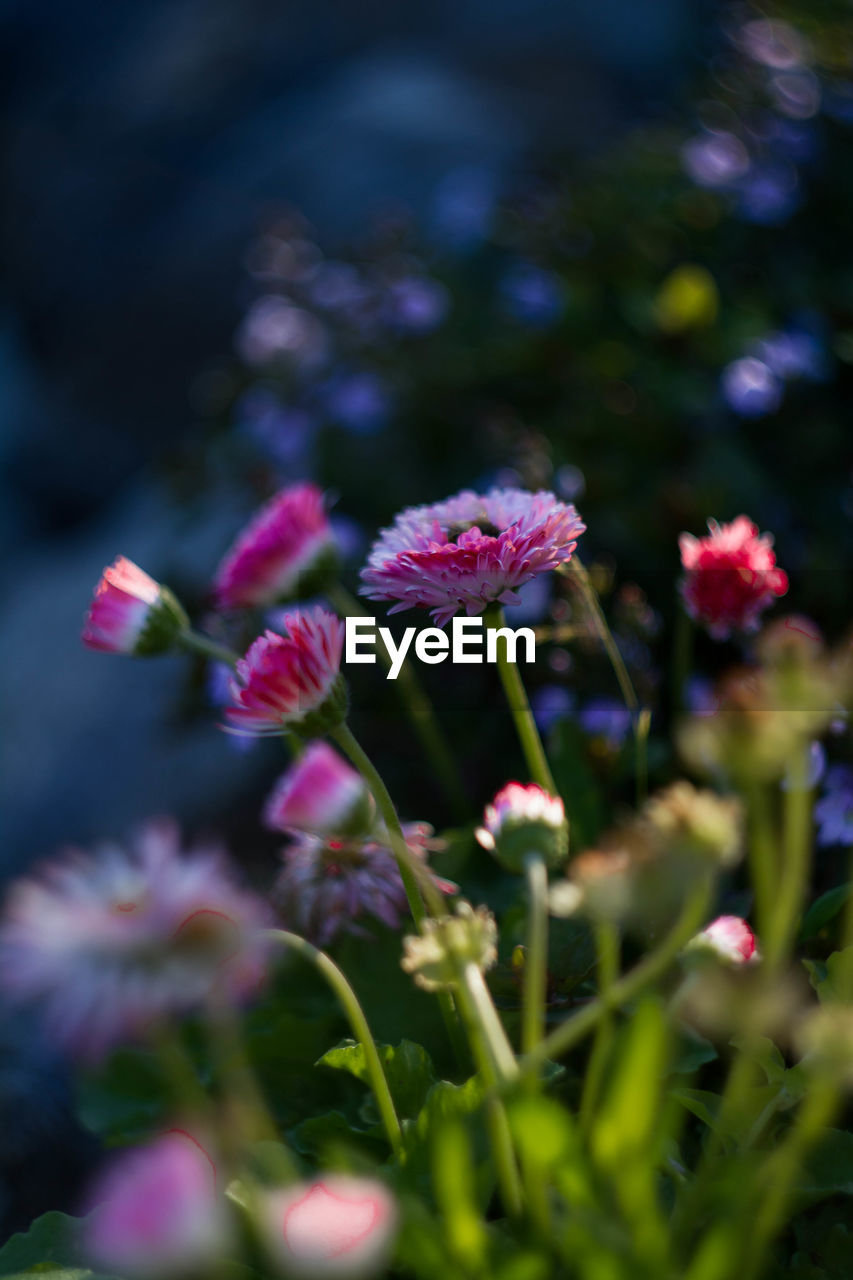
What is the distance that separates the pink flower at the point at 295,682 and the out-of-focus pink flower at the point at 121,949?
22 cm

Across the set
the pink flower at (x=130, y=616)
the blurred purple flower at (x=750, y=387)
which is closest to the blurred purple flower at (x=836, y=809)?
the pink flower at (x=130, y=616)

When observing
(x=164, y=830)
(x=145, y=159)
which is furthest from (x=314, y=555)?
(x=145, y=159)

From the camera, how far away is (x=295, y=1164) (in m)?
0.66

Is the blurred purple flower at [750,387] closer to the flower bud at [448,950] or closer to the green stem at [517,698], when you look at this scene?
the green stem at [517,698]

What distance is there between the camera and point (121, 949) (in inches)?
14.3

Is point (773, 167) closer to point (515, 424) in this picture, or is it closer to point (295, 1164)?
point (515, 424)

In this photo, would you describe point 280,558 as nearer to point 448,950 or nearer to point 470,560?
point 470,560

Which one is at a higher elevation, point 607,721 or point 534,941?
point 534,941

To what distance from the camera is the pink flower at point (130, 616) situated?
0.75 m

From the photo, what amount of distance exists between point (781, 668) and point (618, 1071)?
0.18m

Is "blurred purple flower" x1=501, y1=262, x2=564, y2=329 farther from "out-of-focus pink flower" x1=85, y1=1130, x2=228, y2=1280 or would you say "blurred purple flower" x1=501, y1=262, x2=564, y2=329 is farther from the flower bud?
"out-of-focus pink flower" x1=85, y1=1130, x2=228, y2=1280

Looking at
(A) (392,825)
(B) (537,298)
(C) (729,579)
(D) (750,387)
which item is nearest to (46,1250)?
(A) (392,825)

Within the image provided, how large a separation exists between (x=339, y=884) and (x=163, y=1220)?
0.49 m

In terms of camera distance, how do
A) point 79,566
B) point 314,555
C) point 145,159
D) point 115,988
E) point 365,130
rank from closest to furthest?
point 115,988 < point 314,555 < point 79,566 < point 365,130 < point 145,159
